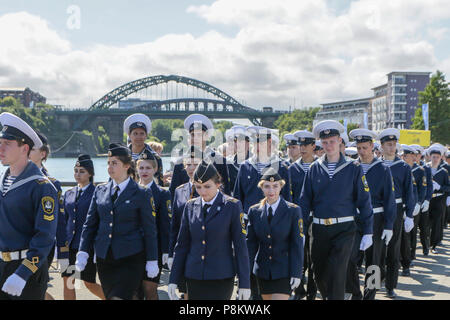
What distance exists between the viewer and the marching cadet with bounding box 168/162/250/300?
453cm

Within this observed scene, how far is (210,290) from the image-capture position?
4535 mm

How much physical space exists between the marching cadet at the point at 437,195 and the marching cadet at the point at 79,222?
8226 mm

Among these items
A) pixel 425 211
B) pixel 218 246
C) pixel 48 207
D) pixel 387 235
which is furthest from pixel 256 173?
pixel 425 211

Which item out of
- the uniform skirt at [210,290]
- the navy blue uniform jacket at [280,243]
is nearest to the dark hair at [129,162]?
the uniform skirt at [210,290]

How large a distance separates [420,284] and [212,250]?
4.98 m

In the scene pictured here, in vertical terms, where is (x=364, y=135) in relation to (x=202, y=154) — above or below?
above

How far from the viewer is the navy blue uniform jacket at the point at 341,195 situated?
230 inches

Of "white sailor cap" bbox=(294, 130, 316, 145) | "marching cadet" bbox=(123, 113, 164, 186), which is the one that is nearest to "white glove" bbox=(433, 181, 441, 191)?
"white sailor cap" bbox=(294, 130, 316, 145)

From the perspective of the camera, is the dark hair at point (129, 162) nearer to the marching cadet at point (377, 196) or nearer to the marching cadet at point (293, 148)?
the marching cadet at point (377, 196)

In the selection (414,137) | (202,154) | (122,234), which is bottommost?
(122,234)

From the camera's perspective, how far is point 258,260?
17.6 ft

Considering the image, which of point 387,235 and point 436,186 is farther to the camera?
point 436,186

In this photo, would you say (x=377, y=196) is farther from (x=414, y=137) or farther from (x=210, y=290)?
(x=414, y=137)
